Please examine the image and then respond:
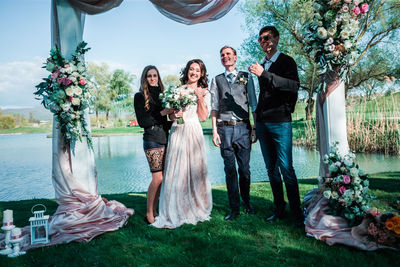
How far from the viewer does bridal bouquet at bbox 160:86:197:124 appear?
371 cm

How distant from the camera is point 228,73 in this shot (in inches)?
156

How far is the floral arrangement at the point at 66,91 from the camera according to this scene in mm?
3469

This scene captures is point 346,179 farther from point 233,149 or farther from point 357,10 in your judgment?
point 357,10

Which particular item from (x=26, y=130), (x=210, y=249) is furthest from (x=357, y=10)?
(x=26, y=130)

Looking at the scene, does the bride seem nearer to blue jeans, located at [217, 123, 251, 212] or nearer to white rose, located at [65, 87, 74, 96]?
blue jeans, located at [217, 123, 251, 212]

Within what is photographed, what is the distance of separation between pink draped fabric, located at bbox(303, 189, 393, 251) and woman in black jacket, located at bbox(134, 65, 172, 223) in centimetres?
203

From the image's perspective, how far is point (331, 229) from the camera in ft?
10.3

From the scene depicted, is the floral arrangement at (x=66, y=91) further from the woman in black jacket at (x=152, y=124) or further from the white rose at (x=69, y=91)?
the woman in black jacket at (x=152, y=124)

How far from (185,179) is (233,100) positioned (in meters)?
1.28

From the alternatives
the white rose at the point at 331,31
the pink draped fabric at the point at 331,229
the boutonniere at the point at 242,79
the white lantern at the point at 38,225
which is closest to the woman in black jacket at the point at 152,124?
the boutonniere at the point at 242,79

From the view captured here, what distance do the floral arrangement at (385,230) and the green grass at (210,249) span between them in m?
0.11

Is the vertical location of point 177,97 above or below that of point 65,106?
above

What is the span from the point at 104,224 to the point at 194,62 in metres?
2.50

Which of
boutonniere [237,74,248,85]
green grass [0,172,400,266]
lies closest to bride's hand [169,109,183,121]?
boutonniere [237,74,248,85]
